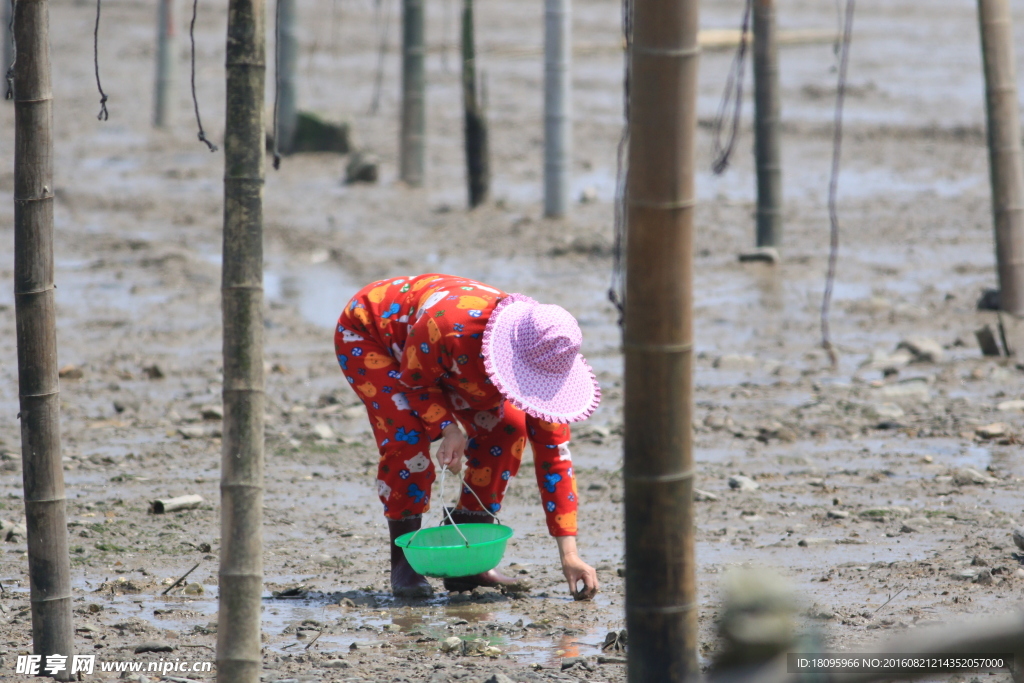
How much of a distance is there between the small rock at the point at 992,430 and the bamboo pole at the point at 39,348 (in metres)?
4.77

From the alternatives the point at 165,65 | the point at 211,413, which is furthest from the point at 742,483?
the point at 165,65

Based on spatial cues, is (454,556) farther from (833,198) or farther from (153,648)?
(833,198)

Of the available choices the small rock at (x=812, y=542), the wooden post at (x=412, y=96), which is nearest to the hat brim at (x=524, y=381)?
the small rock at (x=812, y=542)

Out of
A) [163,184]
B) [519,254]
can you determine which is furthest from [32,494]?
[163,184]

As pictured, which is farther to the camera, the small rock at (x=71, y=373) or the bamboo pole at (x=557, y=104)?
the bamboo pole at (x=557, y=104)

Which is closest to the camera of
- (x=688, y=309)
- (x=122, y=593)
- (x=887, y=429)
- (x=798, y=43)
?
(x=688, y=309)

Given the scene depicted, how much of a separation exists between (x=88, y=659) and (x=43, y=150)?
1550 mm

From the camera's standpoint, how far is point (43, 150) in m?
3.67

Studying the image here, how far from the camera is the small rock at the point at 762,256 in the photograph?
36.7ft

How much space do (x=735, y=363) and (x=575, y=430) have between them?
71.3 inches

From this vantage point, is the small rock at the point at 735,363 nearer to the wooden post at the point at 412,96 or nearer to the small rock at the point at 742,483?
the small rock at the point at 742,483

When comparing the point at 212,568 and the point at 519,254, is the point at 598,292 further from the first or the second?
the point at 212,568

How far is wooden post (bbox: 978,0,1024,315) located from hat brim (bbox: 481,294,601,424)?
4979 mm

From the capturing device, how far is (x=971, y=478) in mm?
5883
